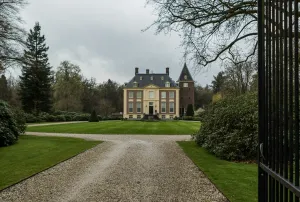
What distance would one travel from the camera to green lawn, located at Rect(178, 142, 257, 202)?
5.64 m

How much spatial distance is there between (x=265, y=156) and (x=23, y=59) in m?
20.7

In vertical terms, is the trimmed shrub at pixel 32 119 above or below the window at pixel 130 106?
below

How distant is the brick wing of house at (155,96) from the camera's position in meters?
58.8

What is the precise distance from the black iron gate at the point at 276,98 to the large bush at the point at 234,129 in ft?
24.6

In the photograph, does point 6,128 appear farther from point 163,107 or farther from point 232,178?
point 163,107

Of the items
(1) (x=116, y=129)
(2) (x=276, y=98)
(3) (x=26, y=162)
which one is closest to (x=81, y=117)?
(1) (x=116, y=129)

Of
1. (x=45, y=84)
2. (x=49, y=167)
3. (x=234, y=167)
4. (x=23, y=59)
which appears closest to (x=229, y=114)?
(x=234, y=167)

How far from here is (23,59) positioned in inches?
819

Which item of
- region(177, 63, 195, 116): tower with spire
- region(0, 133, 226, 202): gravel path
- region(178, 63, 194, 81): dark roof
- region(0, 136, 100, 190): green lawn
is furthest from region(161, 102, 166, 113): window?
region(0, 133, 226, 202): gravel path

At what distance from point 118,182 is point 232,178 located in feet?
8.44

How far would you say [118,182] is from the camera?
22.5 ft

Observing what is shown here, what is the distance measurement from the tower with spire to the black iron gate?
57.8 meters

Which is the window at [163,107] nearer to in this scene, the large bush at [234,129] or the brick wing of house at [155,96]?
the brick wing of house at [155,96]

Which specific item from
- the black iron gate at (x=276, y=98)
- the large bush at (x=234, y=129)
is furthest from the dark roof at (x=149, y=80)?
the black iron gate at (x=276, y=98)
